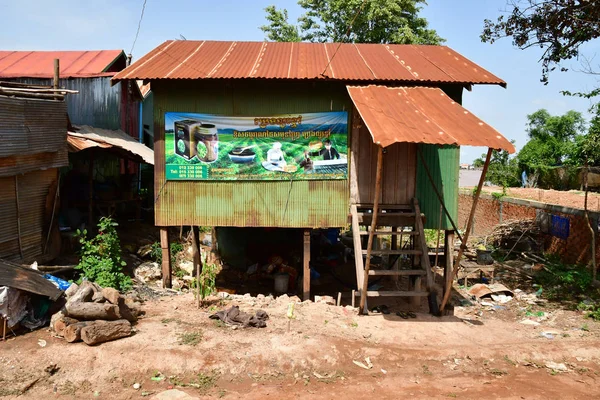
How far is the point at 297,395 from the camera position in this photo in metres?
5.67

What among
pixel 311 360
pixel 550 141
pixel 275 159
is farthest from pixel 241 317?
pixel 550 141

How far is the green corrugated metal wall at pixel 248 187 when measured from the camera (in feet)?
29.1

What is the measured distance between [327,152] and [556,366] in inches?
217

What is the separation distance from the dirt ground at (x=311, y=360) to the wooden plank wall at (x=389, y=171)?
2.57 meters

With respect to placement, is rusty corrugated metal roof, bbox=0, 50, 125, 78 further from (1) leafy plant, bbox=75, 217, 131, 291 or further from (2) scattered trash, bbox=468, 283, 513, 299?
(2) scattered trash, bbox=468, 283, 513, 299

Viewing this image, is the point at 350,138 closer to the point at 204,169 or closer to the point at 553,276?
the point at 204,169

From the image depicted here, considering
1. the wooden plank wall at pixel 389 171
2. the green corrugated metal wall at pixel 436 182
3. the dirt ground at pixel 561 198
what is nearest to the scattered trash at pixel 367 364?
the wooden plank wall at pixel 389 171

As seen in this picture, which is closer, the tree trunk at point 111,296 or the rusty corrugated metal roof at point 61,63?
the tree trunk at point 111,296

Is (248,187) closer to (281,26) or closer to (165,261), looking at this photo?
(165,261)

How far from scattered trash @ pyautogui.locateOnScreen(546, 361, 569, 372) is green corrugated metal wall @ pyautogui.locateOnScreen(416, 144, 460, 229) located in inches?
130

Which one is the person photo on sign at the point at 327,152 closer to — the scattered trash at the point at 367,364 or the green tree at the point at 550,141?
the scattered trash at the point at 367,364

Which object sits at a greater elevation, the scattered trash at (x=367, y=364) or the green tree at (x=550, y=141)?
the green tree at (x=550, y=141)

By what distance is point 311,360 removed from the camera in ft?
20.9

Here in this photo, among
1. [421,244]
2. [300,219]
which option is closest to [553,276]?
[421,244]
